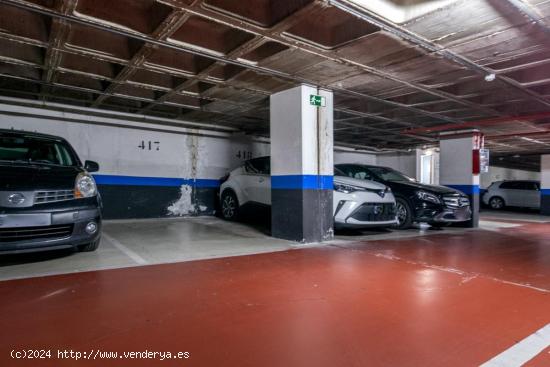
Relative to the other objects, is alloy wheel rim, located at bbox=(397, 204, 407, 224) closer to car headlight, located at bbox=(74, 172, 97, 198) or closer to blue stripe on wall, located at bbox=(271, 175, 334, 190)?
blue stripe on wall, located at bbox=(271, 175, 334, 190)

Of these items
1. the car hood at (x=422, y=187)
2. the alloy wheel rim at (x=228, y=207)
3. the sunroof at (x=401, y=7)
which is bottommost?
the alloy wheel rim at (x=228, y=207)

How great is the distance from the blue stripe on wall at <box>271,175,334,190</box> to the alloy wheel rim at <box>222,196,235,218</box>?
220 centimetres

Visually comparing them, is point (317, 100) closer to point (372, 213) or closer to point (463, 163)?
point (372, 213)

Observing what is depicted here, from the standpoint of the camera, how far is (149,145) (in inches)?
324

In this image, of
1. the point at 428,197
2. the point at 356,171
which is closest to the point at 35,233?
the point at 356,171

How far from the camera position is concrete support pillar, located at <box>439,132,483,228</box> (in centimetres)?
829

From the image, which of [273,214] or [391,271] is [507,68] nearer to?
[391,271]

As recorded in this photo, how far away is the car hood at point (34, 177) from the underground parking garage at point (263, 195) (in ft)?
0.07

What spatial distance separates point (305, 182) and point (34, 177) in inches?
136

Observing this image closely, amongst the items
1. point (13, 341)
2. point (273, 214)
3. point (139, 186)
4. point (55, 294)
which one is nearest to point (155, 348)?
point (13, 341)

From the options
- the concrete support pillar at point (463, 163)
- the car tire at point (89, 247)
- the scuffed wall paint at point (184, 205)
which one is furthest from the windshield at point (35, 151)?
the concrete support pillar at point (463, 163)

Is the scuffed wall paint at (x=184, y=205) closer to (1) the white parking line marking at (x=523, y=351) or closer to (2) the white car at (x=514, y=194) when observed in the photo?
(1) the white parking line marking at (x=523, y=351)

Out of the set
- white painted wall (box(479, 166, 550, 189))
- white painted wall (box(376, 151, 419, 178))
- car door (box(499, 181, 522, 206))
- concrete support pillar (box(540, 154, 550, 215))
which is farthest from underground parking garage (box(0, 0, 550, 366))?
white painted wall (box(479, 166, 550, 189))

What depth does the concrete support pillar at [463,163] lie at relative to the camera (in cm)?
829
